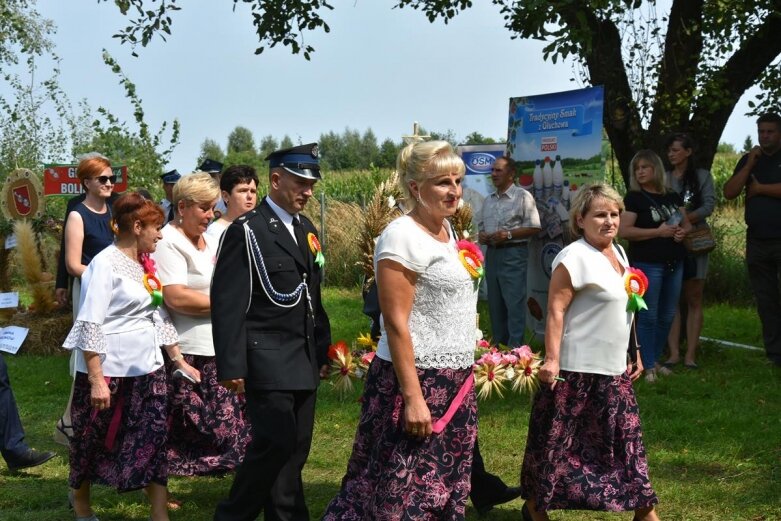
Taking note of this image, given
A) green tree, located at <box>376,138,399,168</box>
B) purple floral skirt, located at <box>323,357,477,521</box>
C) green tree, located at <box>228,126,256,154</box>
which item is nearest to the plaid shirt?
purple floral skirt, located at <box>323,357,477,521</box>

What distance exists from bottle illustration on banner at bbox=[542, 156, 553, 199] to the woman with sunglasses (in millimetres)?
4851

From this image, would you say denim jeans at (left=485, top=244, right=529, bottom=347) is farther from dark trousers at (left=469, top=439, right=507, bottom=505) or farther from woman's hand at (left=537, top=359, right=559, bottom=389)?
woman's hand at (left=537, top=359, right=559, bottom=389)

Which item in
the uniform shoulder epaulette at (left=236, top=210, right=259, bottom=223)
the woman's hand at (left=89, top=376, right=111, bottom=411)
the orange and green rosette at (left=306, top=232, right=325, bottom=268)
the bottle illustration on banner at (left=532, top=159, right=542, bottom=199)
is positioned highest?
the bottle illustration on banner at (left=532, top=159, right=542, bottom=199)

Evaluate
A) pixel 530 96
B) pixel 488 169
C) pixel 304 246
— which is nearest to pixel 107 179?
pixel 304 246

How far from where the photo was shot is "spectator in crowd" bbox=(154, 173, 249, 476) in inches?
227

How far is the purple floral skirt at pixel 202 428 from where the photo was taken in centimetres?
582

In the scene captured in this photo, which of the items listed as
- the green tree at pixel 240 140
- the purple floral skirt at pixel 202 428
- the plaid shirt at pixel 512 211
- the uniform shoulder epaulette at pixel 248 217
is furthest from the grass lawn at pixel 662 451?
the green tree at pixel 240 140

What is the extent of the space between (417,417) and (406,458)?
214 mm

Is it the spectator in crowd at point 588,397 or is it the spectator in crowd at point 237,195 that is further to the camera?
the spectator in crowd at point 237,195

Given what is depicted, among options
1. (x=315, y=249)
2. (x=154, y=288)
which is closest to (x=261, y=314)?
(x=315, y=249)

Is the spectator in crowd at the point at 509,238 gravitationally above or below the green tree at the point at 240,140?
below

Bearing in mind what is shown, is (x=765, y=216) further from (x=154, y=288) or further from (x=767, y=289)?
(x=154, y=288)

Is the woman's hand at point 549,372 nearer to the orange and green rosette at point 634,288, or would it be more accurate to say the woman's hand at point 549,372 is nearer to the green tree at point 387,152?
the orange and green rosette at point 634,288

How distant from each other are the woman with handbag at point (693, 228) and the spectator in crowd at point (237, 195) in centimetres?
465
